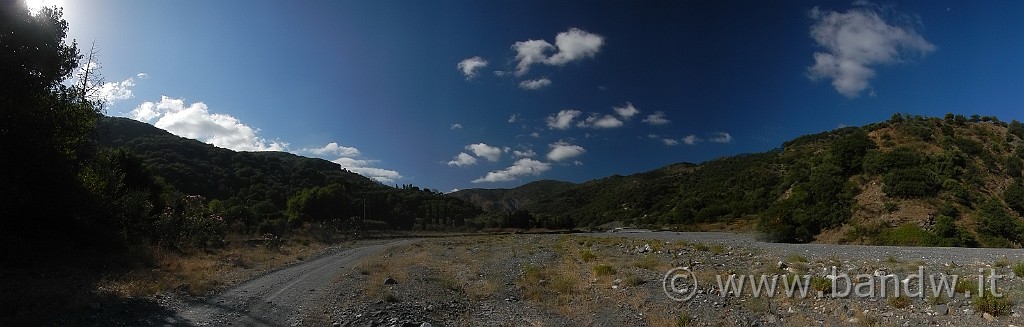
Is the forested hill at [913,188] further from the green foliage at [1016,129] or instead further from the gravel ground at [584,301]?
the gravel ground at [584,301]

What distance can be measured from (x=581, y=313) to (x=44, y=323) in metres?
10.9

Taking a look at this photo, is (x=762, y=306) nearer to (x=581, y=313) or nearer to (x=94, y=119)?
(x=581, y=313)

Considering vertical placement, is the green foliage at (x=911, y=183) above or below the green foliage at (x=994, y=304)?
above

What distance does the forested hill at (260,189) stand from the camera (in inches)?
2616

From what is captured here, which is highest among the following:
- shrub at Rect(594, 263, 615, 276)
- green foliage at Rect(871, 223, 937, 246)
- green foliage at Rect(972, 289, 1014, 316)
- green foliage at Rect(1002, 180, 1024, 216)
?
green foliage at Rect(1002, 180, 1024, 216)

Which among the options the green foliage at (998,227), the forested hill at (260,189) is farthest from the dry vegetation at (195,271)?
the green foliage at (998,227)

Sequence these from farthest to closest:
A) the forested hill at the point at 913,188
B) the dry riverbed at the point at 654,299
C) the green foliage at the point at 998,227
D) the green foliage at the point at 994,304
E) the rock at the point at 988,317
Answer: the forested hill at the point at 913,188 < the green foliage at the point at 998,227 < the dry riverbed at the point at 654,299 < the green foliage at the point at 994,304 < the rock at the point at 988,317

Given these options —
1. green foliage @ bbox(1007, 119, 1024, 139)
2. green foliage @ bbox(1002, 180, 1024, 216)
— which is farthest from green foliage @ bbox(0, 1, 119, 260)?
green foliage @ bbox(1007, 119, 1024, 139)

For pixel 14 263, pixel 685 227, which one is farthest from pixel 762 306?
pixel 685 227

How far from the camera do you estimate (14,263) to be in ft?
50.3
